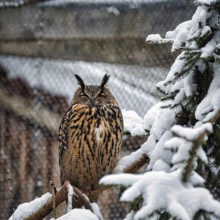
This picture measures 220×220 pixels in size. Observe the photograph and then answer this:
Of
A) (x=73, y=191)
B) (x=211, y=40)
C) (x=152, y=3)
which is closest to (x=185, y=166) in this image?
(x=211, y=40)

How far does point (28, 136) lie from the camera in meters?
3.22

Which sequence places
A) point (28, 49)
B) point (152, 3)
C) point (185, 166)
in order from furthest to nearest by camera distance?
point (28, 49) → point (152, 3) → point (185, 166)

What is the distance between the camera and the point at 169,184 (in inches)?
35.3

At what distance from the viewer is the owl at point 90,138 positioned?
2.11m

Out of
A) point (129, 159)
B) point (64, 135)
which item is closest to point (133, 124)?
point (129, 159)

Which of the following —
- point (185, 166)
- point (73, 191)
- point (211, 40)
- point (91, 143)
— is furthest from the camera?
point (91, 143)

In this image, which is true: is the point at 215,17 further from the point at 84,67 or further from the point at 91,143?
the point at 84,67

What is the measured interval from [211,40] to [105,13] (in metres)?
1.56

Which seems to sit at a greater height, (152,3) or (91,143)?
(152,3)

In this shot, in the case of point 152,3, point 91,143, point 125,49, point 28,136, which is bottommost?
point 28,136

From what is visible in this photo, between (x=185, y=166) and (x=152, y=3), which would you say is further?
(x=152, y=3)

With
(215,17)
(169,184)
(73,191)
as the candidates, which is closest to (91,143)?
(73,191)

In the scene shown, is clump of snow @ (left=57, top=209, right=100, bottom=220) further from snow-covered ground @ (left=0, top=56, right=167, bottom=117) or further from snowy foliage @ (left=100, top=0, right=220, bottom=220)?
snow-covered ground @ (left=0, top=56, right=167, bottom=117)

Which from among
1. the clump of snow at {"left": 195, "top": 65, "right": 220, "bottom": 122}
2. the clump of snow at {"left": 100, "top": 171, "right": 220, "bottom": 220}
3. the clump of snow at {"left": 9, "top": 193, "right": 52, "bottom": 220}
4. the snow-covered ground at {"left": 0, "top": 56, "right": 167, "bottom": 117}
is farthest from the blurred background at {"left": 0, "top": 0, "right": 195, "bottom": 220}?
the clump of snow at {"left": 100, "top": 171, "right": 220, "bottom": 220}
